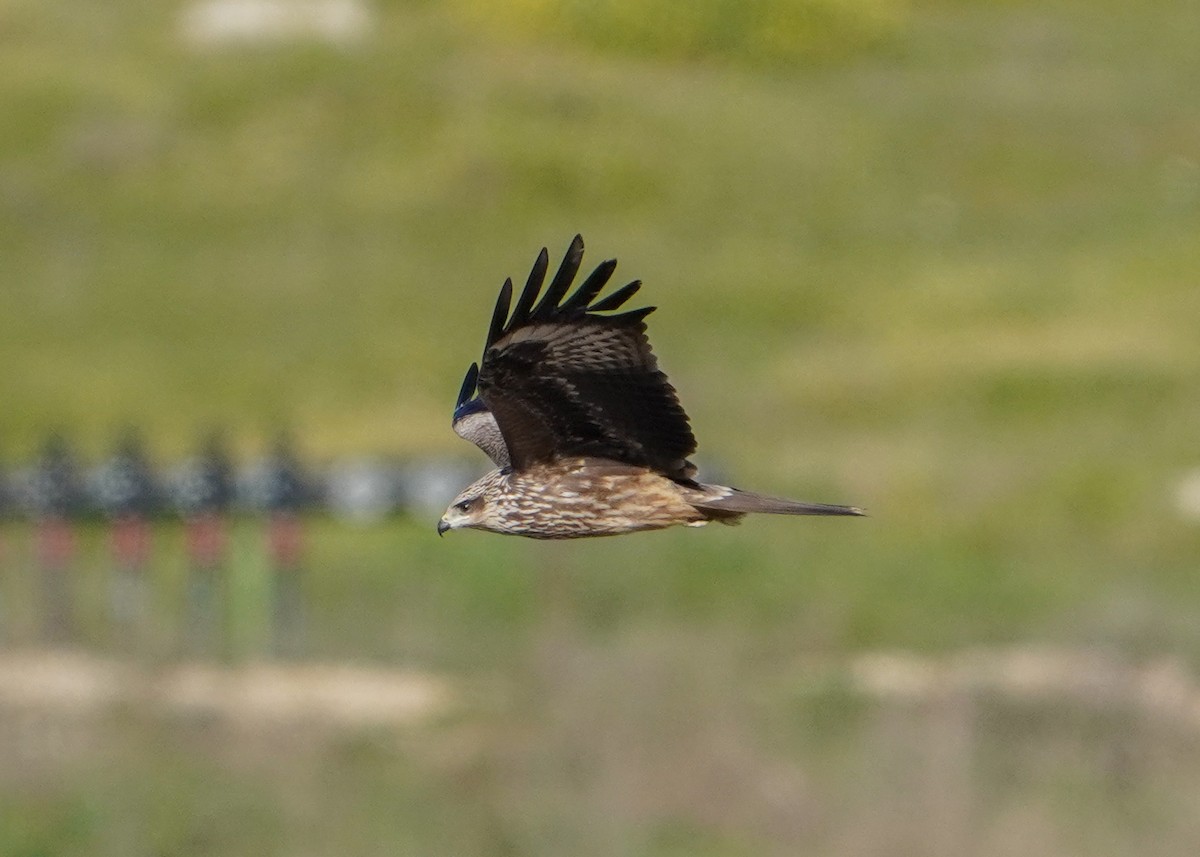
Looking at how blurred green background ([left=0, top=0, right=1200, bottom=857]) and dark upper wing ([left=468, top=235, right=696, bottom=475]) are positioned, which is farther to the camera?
blurred green background ([left=0, top=0, right=1200, bottom=857])

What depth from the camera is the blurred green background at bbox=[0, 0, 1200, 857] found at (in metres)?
21.1

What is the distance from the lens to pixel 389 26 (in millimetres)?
46656

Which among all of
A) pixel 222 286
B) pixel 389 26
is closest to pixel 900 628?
pixel 222 286

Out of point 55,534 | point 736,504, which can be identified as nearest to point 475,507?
point 736,504

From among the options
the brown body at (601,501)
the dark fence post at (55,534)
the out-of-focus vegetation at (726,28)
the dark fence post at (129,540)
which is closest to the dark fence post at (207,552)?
the dark fence post at (129,540)

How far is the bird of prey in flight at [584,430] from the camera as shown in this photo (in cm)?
743

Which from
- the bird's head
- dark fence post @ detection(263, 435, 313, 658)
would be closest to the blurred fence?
dark fence post @ detection(263, 435, 313, 658)

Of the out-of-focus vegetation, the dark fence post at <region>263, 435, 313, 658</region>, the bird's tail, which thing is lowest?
the dark fence post at <region>263, 435, 313, 658</region>

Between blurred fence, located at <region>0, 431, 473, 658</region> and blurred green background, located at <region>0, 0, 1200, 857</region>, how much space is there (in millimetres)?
385

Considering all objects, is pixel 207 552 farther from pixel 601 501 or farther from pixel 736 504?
pixel 736 504

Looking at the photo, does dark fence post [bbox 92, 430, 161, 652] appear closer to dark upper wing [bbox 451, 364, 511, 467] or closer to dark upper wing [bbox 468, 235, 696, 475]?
dark upper wing [bbox 451, 364, 511, 467]

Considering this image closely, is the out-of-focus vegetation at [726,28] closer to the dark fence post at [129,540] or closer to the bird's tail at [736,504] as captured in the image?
the dark fence post at [129,540]

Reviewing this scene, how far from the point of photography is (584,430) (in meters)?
7.68

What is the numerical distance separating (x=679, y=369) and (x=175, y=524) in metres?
7.24
